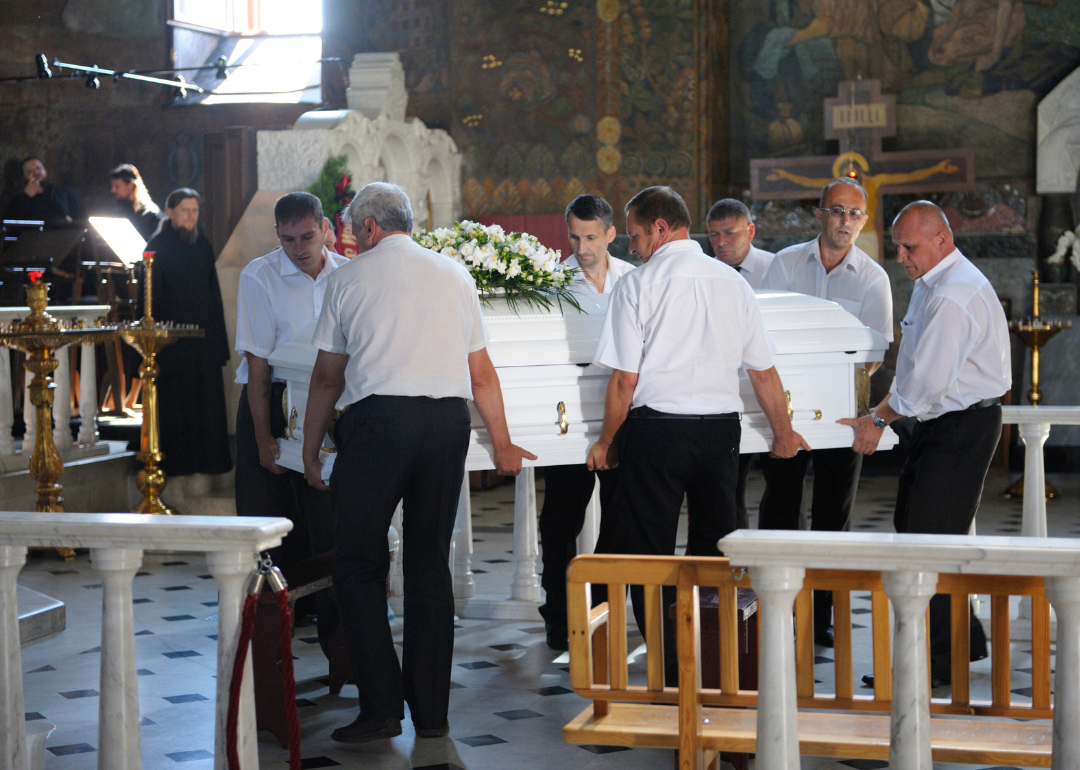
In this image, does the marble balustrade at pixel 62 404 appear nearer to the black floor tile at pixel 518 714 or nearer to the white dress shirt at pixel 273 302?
the white dress shirt at pixel 273 302

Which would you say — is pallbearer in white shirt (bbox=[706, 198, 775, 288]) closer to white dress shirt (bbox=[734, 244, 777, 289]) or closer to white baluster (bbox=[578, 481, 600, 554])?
white dress shirt (bbox=[734, 244, 777, 289])

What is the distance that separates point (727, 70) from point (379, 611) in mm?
8008

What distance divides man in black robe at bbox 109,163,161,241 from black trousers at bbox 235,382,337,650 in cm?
570

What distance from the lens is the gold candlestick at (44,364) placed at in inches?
243

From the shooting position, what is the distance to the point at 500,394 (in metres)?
→ 3.43

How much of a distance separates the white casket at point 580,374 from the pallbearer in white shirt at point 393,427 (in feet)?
0.74

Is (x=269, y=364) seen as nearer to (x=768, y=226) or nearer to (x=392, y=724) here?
(x=392, y=724)

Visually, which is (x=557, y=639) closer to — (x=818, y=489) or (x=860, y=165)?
(x=818, y=489)

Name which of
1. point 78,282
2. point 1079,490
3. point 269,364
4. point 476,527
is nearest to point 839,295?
point 269,364

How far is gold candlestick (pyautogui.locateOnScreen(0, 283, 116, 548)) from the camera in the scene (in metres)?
6.17

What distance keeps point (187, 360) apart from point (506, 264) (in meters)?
4.17

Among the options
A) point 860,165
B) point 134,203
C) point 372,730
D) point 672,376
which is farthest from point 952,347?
point 134,203

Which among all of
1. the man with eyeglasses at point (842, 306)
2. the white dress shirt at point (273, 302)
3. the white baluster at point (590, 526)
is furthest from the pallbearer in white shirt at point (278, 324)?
the man with eyeglasses at point (842, 306)

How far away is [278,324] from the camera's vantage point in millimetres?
4305
